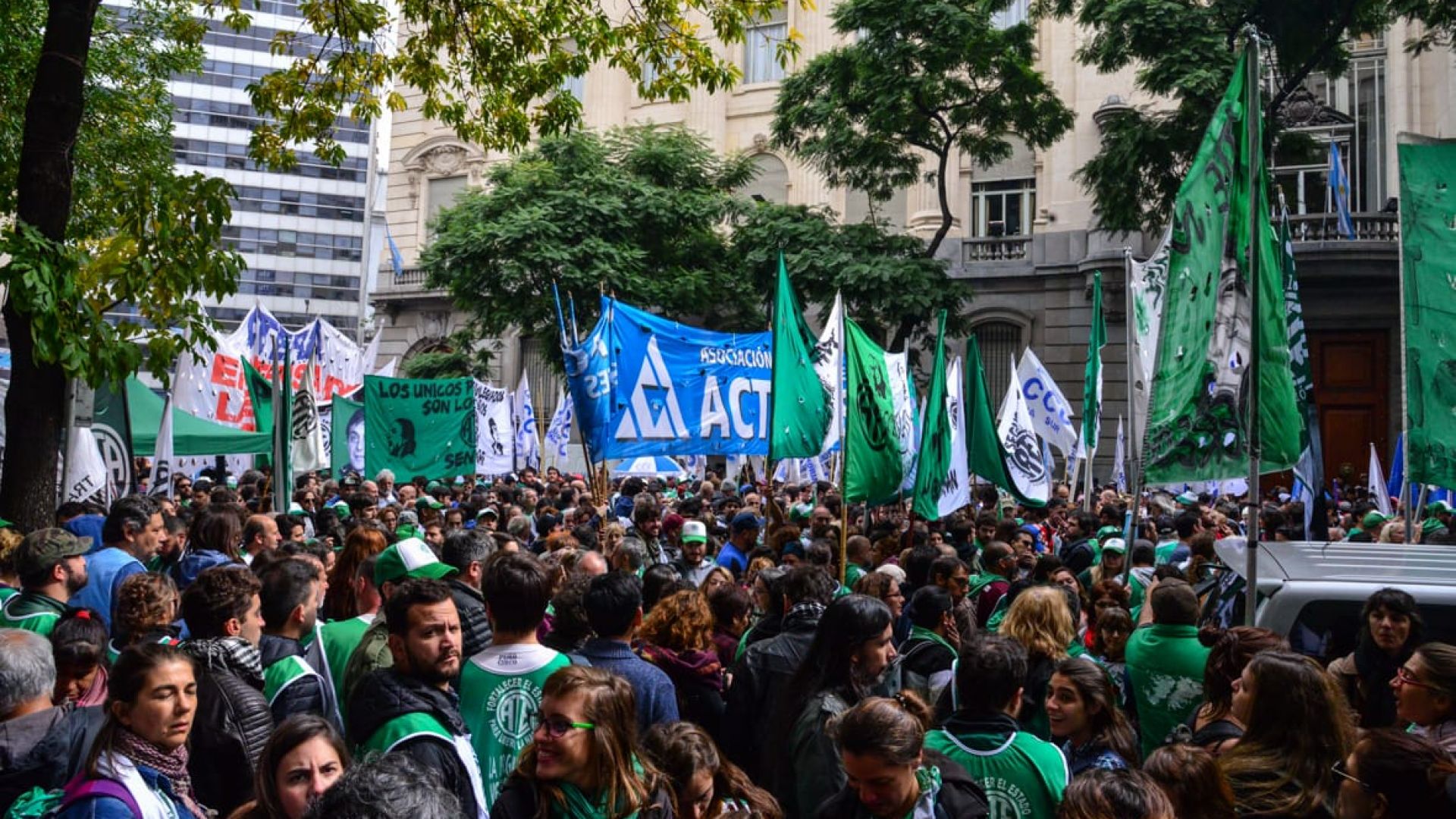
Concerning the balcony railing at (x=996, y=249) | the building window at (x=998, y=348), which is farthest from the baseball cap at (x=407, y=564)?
the balcony railing at (x=996, y=249)

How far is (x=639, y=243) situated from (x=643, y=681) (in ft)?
83.3

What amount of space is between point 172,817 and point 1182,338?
485cm

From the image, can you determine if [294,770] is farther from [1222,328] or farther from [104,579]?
[1222,328]

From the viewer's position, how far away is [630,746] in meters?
3.30

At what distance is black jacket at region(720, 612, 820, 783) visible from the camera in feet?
15.9

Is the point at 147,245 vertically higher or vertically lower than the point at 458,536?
higher

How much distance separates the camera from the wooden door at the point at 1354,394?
26344mm

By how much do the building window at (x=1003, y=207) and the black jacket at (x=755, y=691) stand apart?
26.3 metres

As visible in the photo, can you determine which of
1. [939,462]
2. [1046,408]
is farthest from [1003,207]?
[939,462]

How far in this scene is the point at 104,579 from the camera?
Result: 6.64m

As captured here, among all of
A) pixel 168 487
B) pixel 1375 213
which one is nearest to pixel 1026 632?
pixel 168 487

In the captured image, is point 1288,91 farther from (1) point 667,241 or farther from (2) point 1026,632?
(2) point 1026,632

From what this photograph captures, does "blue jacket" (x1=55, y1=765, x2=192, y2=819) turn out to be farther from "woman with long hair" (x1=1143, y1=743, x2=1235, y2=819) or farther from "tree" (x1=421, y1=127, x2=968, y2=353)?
"tree" (x1=421, y1=127, x2=968, y2=353)

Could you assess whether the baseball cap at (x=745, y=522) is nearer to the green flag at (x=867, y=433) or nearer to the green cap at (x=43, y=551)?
the green flag at (x=867, y=433)
